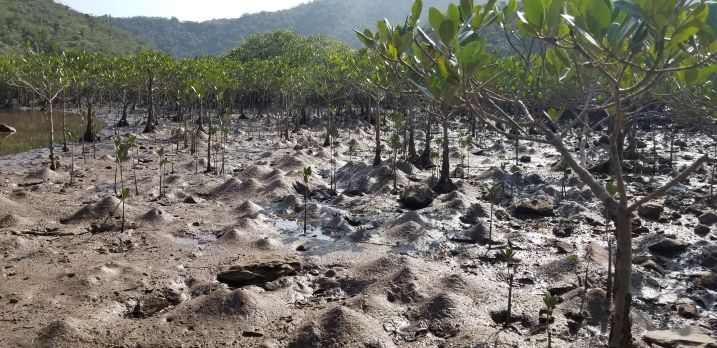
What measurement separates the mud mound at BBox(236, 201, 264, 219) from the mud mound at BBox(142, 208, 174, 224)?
5.27 feet

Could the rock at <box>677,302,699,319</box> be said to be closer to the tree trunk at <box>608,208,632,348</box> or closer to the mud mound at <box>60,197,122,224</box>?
the tree trunk at <box>608,208,632,348</box>

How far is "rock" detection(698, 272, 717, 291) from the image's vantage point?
826 cm

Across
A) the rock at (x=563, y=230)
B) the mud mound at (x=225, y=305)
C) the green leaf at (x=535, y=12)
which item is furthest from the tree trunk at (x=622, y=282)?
the rock at (x=563, y=230)

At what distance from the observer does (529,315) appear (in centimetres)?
718

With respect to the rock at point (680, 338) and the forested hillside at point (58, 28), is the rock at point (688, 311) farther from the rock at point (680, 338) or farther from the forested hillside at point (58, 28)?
the forested hillside at point (58, 28)

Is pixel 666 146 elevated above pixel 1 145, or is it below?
above

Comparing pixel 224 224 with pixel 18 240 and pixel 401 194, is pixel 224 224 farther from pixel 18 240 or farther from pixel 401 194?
pixel 401 194

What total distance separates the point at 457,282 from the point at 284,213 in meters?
5.95

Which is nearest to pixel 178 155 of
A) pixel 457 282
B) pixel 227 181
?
pixel 227 181

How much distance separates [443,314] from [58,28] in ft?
286

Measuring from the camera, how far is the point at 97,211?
11.8 metres

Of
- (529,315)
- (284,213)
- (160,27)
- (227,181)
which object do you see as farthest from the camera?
(160,27)

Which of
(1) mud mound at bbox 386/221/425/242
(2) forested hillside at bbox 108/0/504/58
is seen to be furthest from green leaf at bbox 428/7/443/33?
→ (2) forested hillside at bbox 108/0/504/58

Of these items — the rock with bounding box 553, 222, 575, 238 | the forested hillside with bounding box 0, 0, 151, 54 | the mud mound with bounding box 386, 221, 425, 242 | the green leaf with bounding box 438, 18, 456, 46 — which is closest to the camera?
the green leaf with bounding box 438, 18, 456, 46
